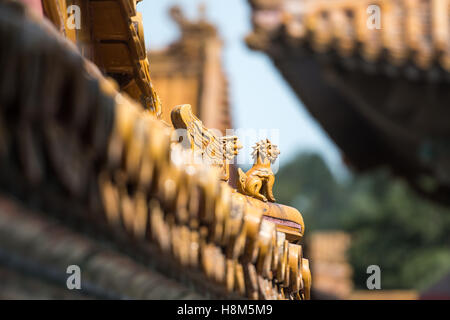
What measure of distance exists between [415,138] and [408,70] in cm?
74

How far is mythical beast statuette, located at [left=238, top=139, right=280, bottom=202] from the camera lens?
1947 mm

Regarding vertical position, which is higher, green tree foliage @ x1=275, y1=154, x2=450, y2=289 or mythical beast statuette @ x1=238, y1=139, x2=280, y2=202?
green tree foliage @ x1=275, y1=154, x2=450, y2=289

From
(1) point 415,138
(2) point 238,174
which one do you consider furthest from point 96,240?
(1) point 415,138

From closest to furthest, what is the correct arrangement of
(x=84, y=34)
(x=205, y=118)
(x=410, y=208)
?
1. (x=84, y=34)
2. (x=205, y=118)
3. (x=410, y=208)

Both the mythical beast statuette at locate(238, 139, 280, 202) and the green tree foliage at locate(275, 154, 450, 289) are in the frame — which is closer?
the mythical beast statuette at locate(238, 139, 280, 202)

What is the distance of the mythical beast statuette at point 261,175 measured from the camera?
1.95 metres

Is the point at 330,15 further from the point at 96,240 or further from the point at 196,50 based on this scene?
the point at 96,240

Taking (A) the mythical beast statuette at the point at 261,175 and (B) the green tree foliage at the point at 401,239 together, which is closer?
(A) the mythical beast statuette at the point at 261,175

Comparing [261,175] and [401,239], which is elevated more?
[401,239]

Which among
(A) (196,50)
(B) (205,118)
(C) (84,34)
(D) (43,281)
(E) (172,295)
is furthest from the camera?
(A) (196,50)

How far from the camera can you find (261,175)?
1.98 m

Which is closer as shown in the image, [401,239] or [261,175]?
[261,175]

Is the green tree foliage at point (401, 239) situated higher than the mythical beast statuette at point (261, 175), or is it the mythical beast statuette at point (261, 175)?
the green tree foliage at point (401, 239)

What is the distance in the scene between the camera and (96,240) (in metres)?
1.05
